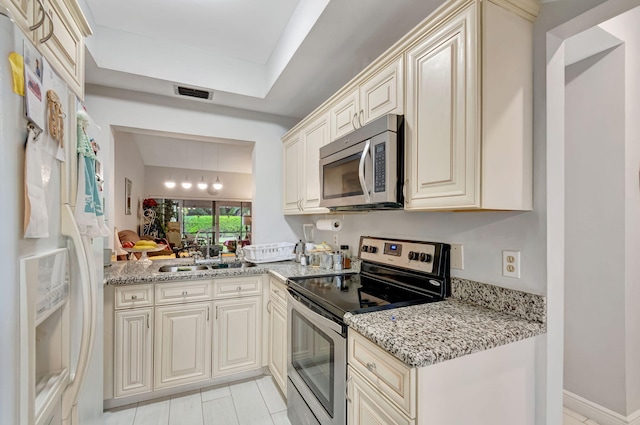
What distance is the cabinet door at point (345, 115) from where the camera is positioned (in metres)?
1.83

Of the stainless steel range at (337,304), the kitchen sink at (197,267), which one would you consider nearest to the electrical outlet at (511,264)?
the stainless steel range at (337,304)

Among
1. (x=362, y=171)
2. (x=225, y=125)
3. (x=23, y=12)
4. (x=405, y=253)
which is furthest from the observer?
(x=225, y=125)

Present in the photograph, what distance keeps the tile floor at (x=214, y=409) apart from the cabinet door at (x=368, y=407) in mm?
964

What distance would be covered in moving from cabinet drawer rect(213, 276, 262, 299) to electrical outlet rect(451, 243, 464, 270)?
1.55 meters

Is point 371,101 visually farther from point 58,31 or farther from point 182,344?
point 182,344

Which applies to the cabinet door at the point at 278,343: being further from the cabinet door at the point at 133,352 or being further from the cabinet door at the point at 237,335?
the cabinet door at the point at 133,352

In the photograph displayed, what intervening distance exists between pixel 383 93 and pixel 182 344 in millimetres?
2236

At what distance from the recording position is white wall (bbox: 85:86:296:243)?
98.9 inches

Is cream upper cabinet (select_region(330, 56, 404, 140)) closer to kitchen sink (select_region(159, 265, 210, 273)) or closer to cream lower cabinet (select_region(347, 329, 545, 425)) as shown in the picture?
cream lower cabinet (select_region(347, 329, 545, 425))

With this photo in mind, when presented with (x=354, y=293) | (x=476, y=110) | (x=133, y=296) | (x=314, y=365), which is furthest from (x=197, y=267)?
(x=476, y=110)

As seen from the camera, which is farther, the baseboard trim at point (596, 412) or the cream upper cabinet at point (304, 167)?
the cream upper cabinet at point (304, 167)

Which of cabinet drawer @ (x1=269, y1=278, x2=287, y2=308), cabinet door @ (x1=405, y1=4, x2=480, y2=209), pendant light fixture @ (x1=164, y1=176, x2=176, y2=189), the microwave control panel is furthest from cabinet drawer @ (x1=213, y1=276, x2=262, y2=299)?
pendant light fixture @ (x1=164, y1=176, x2=176, y2=189)

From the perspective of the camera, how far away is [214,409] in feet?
6.84

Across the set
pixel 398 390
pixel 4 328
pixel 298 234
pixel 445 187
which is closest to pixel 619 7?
pixel 445 187
